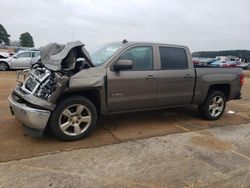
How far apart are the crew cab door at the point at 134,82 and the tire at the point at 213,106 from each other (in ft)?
5.27

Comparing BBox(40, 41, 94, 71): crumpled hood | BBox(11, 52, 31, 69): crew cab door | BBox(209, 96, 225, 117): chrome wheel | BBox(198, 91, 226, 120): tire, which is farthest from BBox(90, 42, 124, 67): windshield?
BBox(11, 52, 31, 69): crew cab door

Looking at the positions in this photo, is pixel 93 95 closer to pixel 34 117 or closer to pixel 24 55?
pixel 34 117

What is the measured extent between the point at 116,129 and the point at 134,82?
40.8 inches

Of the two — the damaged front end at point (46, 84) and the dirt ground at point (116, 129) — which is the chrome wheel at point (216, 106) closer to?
the dirt ground at point (116, 129)

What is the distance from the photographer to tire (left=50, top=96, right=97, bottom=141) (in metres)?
4.61

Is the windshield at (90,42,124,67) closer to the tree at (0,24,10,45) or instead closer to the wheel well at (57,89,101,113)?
the wheel well at (57,89,101,113)

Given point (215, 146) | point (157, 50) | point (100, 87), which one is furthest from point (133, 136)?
point (157, 50)

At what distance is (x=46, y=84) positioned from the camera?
183 inches

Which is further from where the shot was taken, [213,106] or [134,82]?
[213,106]

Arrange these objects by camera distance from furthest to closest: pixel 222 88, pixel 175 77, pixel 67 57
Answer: pixel 222 88 → pixel 175 77 → pixel 67 57

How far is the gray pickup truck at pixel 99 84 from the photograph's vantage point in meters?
4.57

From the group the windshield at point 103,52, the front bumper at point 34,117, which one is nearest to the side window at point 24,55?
the windshield at point 103,52

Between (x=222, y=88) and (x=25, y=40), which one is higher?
(x=25, y=40)

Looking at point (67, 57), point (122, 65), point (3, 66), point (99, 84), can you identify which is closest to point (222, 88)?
point (122, 65)
